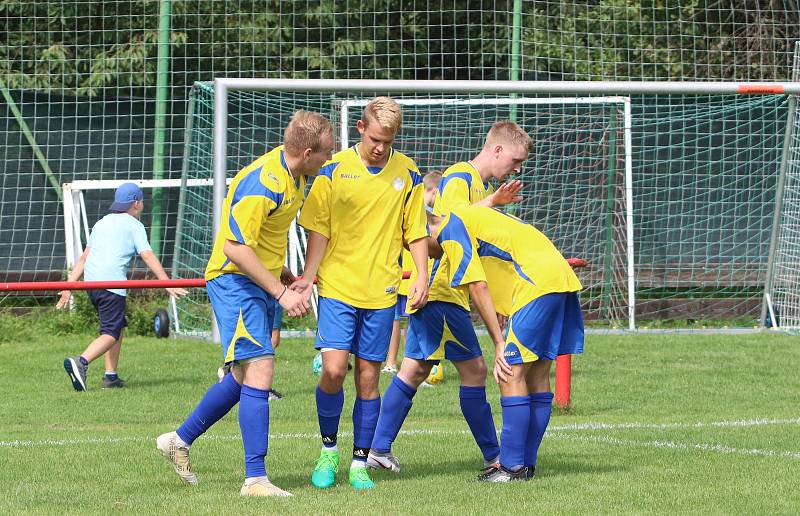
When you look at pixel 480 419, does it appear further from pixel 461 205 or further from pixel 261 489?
pixel 261 489

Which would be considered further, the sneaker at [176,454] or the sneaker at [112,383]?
the sneaker at [112,383]

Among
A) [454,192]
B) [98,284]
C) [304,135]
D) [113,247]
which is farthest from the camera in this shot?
[113,247]

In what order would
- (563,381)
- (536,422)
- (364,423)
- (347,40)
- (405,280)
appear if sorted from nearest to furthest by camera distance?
(364,423) → (536,422) → (563,381) → (405,280) → (347,40)

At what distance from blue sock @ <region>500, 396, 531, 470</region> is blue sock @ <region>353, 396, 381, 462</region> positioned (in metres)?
0.65

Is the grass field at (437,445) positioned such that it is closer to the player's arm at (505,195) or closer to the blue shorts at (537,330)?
the blue shorts at (537,330)

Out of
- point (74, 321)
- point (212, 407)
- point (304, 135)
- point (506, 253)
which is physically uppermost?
point (304, 135)

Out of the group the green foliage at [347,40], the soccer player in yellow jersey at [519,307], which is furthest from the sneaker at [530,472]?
the green foliage at [347,40]

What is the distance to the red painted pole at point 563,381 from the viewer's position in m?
8.87

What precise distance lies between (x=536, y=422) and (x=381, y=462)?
2.82ft

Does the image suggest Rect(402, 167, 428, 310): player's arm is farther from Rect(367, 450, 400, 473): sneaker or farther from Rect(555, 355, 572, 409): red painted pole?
Rect(555, 355, 572, 409): red painted pole

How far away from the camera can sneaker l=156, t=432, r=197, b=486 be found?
6066 mm

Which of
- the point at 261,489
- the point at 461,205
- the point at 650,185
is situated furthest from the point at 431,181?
the point at 650,185

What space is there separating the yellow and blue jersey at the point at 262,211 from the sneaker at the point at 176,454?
0.82 meters

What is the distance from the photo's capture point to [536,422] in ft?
21.0
